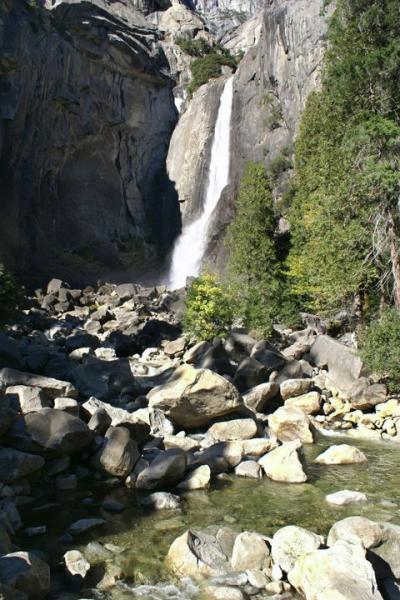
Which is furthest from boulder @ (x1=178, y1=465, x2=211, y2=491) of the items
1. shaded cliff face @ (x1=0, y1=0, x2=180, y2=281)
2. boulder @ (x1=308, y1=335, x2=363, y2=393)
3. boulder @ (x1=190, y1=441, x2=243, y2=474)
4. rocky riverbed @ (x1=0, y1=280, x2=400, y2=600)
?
shaded cliff face @ (x1=0, y1=0, x2=180, y2=281)

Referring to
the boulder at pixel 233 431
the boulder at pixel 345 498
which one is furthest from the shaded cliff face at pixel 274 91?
the boulder at pixel 345 498

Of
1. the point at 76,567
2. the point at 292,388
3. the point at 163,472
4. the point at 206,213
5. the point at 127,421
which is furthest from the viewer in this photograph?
the point at 206,213

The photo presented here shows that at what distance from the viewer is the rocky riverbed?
5.46 meters

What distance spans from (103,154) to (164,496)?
4606 centimetres

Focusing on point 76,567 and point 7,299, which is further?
point 7,299

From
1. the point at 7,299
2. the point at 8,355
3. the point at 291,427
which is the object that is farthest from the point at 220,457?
the point at 7,299

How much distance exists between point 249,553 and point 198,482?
2632 mm

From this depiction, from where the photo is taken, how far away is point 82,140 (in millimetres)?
47188

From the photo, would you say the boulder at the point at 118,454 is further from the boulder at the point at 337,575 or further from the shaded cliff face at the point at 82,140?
the shaded cliff face at the point at 82,140

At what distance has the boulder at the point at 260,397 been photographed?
13.1 m

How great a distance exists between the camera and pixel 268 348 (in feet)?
55.8

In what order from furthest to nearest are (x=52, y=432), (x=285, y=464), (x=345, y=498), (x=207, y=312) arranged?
(x=207, y=312) < (x=285, y=464) < (x=52, y=432) < (x=345, y=498)

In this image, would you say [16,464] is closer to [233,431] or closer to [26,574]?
[26,574]

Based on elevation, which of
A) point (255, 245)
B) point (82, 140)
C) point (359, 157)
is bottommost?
point (255, 245)
